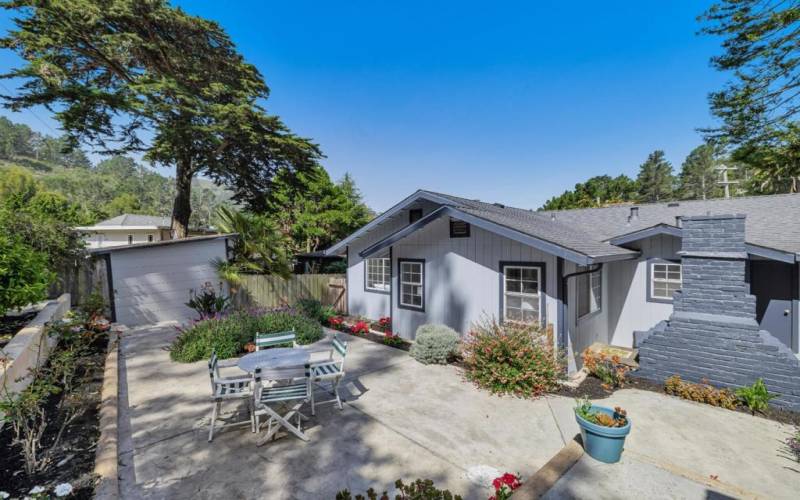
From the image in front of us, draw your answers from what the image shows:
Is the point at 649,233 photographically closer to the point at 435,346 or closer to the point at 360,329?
the point at 435,346

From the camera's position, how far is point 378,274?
11773 mm

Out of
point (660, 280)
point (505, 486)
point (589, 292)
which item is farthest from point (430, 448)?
point (660, 280)

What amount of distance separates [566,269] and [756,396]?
Answer: 3.23 metres

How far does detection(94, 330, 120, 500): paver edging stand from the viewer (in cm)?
313

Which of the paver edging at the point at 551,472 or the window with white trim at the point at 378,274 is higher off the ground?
the window with white trim at the point at 378,274

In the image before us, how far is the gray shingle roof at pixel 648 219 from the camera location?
777 cm

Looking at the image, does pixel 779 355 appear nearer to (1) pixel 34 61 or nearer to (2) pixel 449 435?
(2) pixel 449 435

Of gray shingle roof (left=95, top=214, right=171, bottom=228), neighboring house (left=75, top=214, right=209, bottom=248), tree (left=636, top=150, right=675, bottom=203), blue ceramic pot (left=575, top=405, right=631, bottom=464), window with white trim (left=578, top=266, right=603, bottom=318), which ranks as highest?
tree (left=636, top=150, right=675, bottom=203)

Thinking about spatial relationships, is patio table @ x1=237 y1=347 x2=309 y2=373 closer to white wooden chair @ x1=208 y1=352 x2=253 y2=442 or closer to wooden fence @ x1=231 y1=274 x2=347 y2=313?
white wooden chair @ x1=208 y1=352 x2=253 y2=442

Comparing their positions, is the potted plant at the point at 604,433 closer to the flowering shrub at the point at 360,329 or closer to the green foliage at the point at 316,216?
the flowering shrub at the point at 360,329

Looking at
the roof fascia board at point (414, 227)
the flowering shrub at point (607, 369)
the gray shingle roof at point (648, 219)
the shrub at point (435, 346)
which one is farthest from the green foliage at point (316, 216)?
the flowering shrub at point (607, 369)

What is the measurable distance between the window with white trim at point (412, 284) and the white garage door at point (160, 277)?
739cm

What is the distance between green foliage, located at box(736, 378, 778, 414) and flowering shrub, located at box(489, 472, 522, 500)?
4.52 m

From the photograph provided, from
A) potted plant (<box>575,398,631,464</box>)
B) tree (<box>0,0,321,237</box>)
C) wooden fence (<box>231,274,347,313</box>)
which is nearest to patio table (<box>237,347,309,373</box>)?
potted plant (<box>575,398,631,464</box>)
